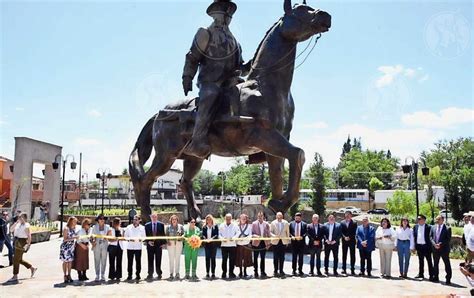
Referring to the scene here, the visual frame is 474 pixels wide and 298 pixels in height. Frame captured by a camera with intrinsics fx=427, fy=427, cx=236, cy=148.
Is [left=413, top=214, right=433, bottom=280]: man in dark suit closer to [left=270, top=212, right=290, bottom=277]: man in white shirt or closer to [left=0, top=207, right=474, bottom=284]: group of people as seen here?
[left=0, top=207, right=474, bottom=284]: group of people

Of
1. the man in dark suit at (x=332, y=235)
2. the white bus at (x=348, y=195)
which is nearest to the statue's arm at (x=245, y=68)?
the man in dark suit at (x=332, y=235)

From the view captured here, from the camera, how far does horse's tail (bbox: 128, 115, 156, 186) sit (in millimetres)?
11969

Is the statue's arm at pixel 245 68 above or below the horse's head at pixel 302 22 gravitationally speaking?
below

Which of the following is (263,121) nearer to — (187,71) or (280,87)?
(280,87)

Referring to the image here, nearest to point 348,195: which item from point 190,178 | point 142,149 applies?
point 190,178

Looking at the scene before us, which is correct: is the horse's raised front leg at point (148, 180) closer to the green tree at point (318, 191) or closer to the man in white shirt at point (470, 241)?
the man in white shirt at point (470, 241)

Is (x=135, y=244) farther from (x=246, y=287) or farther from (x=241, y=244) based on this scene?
(x=246, y=287)

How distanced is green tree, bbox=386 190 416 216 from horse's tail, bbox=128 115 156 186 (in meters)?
27.7

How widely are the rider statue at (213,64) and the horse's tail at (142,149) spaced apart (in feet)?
7.71

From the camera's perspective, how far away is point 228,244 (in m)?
9.47

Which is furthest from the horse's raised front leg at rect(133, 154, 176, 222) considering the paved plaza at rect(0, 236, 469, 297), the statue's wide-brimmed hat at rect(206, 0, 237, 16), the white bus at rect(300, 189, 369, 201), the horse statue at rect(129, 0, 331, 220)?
the white bus at rect(300, 189, 369, 201)

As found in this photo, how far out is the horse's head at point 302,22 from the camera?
8.87 meters

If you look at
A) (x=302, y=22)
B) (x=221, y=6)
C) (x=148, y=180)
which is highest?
(x=221, y=6)

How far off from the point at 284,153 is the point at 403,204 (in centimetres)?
2908
